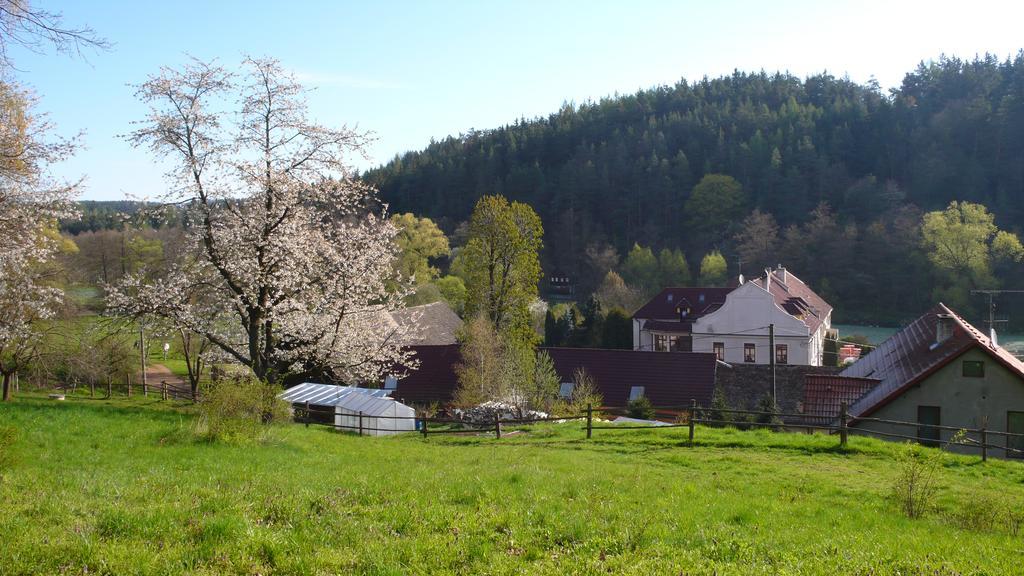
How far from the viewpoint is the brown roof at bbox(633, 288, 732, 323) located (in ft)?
170

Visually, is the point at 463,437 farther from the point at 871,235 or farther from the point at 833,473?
the point at 871,235

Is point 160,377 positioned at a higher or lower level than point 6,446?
lower

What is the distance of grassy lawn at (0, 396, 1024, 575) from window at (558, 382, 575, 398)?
18276 mm

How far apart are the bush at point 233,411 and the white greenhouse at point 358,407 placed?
6.74 metres

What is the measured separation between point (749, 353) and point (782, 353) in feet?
7.42

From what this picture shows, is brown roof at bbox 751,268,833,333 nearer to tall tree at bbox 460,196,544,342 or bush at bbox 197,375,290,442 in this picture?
A: tall tree at bbox 460,196,544,342

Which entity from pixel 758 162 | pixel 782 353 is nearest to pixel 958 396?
pixel 782 353

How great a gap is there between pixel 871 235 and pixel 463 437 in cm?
7204

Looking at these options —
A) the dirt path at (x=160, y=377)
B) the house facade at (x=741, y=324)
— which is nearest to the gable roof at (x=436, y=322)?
the dirt path at (x=160, y=377)

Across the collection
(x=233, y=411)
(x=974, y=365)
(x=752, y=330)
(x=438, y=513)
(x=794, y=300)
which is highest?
(x=794, y=300)

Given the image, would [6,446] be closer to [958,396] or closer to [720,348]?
[958,396]

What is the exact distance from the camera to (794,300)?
5006 cm

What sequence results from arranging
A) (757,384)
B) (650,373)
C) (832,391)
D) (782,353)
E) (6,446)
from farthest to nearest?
(782,353)
(650,373)
(757,384)
(832,391)
(6,446)

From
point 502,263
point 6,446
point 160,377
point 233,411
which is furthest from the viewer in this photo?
point 160,377
